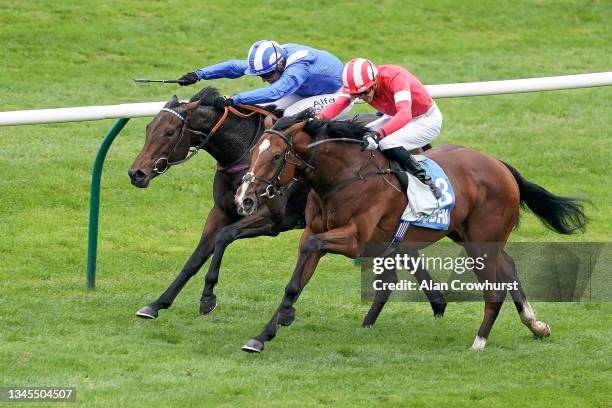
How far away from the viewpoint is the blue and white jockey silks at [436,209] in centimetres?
857

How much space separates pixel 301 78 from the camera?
9.27 m

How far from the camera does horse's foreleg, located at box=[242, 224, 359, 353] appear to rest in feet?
26.3

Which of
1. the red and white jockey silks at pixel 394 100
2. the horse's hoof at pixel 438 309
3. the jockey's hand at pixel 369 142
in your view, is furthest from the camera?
the horse's hoof at pixel 438 309

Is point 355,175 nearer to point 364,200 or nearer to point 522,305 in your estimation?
point 364,200

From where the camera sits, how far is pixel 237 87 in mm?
16062

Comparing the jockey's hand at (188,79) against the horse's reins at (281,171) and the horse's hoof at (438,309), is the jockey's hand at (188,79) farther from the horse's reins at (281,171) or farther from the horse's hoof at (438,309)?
the horse's hoof at (438,309)

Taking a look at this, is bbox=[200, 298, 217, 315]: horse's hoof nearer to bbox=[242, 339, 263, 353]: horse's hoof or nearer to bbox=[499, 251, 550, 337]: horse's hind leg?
bbox=[242, 339, 263, 353]: horse's hoof

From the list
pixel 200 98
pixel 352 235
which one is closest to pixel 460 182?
pixel 352 235

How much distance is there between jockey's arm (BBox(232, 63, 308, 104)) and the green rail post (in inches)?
40.6

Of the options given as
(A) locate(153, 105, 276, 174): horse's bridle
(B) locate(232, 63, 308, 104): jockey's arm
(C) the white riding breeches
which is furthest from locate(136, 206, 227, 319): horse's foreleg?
(C) the white riding breeches

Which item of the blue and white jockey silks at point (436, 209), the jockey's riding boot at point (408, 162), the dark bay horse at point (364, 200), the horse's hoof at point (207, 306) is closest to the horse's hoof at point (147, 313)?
the horse's hoof at point (207, 306)

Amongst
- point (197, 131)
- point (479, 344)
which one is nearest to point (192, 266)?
point (197, 131)

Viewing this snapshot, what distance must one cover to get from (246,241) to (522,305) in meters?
3.66

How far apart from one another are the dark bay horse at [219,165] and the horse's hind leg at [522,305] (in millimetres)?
1505
